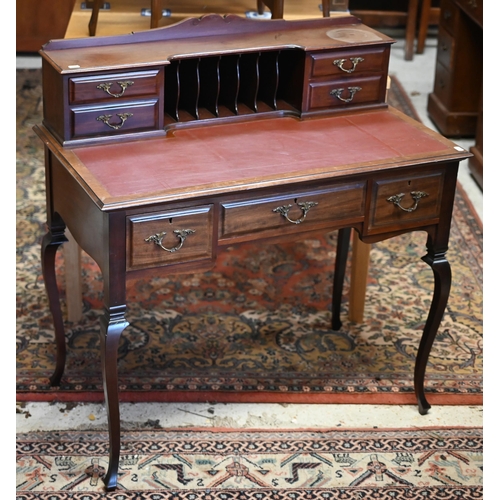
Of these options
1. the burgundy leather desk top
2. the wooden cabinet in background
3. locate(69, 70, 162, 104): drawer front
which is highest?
locate(69, 70, 162, 104): drawer front

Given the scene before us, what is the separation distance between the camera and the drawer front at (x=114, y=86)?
2.64m

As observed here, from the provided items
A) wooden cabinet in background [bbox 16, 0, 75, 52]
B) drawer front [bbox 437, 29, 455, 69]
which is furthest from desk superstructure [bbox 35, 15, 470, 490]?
wooden cabinet in background [bbox 16, 0, 75, 52]

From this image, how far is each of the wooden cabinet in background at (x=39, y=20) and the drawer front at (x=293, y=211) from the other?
13.4 feet

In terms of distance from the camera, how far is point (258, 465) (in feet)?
9.46

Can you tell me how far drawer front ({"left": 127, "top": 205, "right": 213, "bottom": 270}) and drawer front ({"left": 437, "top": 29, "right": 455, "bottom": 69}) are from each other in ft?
11.2

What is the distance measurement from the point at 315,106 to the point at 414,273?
4.42ft

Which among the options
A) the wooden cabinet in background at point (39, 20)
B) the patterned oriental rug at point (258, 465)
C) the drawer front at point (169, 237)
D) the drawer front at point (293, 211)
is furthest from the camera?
the wooden cabinet in background at point (39, 20)

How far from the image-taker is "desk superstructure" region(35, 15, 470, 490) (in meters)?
2.52

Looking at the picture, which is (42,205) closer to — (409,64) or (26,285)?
(26,285)

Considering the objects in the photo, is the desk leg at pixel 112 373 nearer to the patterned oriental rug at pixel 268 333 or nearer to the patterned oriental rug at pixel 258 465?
the patterned oriental rug at pixel 258 465

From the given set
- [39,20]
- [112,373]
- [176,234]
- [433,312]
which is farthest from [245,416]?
[39,20]

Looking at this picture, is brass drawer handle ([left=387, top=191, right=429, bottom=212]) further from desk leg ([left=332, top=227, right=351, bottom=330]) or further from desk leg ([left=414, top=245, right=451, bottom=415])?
desk leg ([left=332, top=227, right=351, bottom=330])

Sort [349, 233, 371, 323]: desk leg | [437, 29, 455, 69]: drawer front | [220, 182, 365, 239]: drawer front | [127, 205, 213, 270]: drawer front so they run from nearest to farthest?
[127, 205, 213, 270]: drawer front
[220, 182, 365, 239]: drawer front
[349, 233, 371, 323]: desk leg
[437, 29, 455, 69]: drawer front

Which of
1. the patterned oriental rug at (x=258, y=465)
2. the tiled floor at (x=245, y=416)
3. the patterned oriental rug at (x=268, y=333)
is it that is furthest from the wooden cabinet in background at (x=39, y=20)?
the patterned oriental rug at (x=258, y=465)
